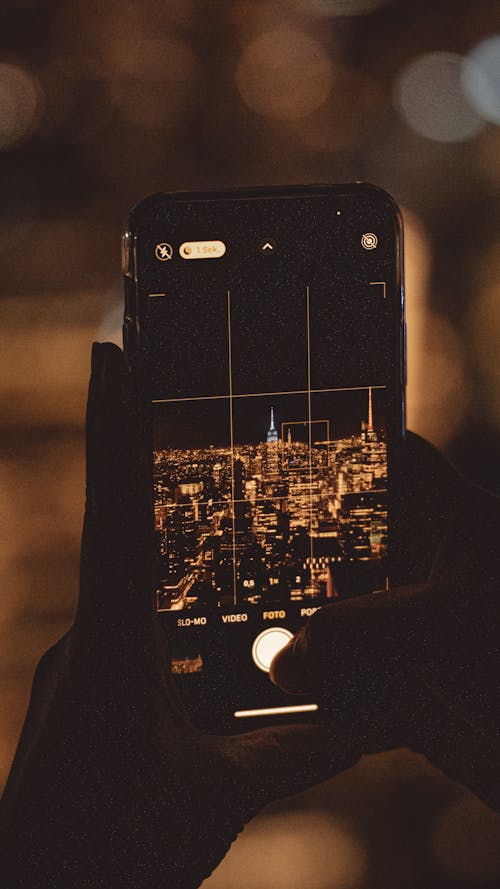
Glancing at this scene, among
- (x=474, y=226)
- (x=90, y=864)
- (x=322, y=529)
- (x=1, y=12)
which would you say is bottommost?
(x=90, y=864)

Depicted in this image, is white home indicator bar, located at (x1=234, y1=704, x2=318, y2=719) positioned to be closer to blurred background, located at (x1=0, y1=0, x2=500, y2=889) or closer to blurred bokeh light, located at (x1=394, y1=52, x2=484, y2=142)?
blurred background, located at (x1=0, y1=0, x2=500, y2=889)

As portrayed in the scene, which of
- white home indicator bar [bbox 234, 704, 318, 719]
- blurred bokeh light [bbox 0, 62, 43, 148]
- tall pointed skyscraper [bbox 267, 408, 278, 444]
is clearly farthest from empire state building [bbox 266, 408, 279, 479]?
blurred bokeh light [bbox 0, 62, 43, 148]

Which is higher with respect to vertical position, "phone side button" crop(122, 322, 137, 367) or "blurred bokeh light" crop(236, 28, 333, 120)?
"blurred bokeh light" crop(236, 28, 333, 120)

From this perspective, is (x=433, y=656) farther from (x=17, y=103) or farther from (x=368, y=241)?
(x=17, y=103)

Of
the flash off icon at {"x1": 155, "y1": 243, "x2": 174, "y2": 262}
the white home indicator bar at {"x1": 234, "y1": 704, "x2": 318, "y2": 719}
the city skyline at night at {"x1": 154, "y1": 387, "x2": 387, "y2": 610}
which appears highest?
the flash off icon at {"x1": 155, "y1": 243, "x2": 174, "y2": 262}

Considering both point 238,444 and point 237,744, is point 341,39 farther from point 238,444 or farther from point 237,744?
point 237,744

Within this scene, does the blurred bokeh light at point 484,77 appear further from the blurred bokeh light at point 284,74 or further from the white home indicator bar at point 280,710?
the white home indicator bar at point 280,710

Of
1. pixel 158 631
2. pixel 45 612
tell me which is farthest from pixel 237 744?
pixel 45 612
